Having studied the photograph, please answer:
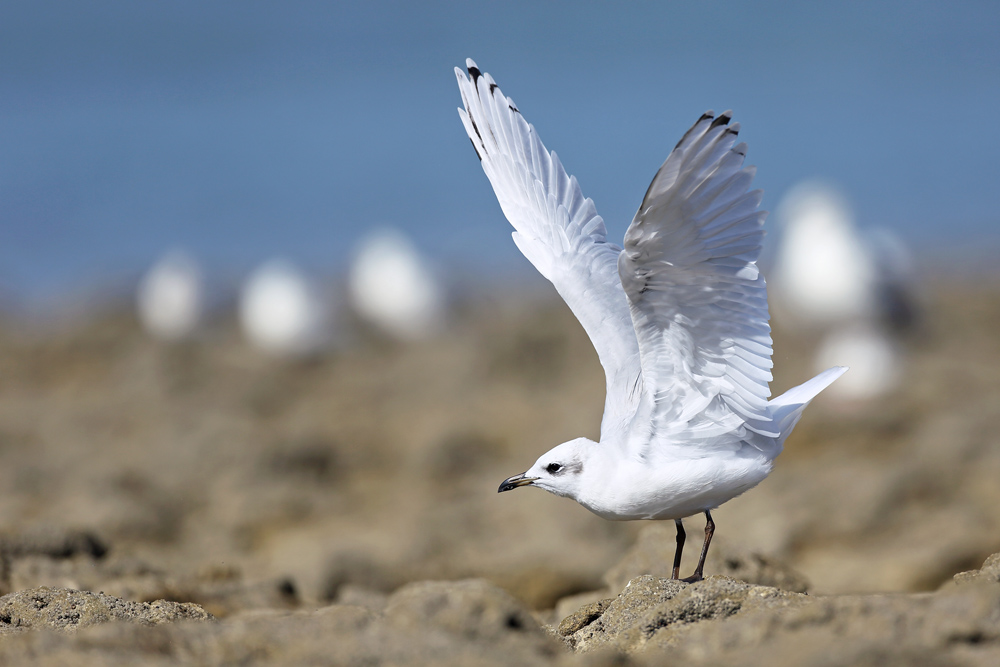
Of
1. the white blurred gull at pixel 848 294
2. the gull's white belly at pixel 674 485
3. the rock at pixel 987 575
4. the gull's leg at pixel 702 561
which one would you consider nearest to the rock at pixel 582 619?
the gull's leg at pixel 702 561

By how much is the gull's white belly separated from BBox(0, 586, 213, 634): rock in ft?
6.08

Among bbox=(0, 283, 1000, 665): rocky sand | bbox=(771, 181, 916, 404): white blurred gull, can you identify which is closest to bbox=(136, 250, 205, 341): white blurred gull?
bbox=(0, 283, 1000, 665): rocky sand

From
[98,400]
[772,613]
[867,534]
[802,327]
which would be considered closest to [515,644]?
[772,613]

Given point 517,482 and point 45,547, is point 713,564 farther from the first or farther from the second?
point 45,547

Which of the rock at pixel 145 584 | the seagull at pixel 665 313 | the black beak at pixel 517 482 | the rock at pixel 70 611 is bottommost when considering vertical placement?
the rock at pixel 145 584

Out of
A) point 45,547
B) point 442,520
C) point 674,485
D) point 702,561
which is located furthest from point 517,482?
point 442,520

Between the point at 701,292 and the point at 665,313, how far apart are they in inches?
6.9

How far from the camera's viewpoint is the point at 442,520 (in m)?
8.50

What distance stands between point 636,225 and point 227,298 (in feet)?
63.6

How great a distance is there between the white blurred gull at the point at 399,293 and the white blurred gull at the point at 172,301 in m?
3.06

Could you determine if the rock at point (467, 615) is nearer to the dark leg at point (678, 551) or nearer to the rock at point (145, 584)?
the dark leg at point (678, 551)

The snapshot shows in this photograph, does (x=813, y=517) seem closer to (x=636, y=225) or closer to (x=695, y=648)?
(x=636, y=225)

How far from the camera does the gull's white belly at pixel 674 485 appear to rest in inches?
185

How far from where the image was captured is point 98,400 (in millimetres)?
14836
